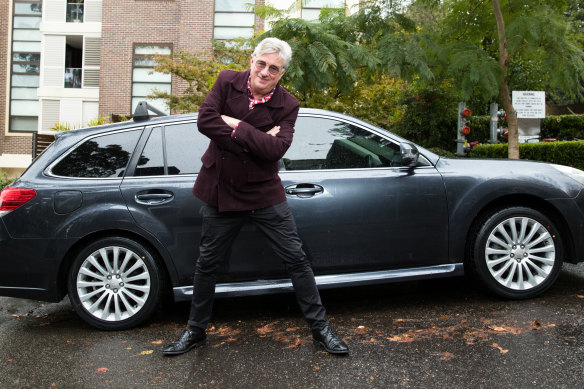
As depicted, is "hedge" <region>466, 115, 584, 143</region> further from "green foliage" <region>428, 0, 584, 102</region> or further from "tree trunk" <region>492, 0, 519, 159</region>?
"green foliage" <region>428, 0, 584, 102</region>

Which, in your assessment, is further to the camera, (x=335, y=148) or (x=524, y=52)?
(x=524, y=52)

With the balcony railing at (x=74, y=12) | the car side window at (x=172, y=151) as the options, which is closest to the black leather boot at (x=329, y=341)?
the car side window at (x=172, y=151)

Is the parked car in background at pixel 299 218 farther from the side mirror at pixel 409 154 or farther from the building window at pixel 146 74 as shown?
the building window at pixel 146 74

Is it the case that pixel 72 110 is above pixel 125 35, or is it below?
below

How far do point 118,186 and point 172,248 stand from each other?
0.62 meters

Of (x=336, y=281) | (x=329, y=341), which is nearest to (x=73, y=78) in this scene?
(x=336, y=281)

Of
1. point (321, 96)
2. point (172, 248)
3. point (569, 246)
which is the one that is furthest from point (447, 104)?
point (172, 248)

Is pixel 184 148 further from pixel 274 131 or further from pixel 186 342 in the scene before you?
pixel 186 342

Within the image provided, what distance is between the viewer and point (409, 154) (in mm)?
3990

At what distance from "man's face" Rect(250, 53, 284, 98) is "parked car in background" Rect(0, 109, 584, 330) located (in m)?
0.92

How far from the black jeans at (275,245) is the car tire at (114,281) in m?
0.68

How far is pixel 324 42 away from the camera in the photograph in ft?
22.7

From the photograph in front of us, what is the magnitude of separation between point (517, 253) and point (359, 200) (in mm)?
1354

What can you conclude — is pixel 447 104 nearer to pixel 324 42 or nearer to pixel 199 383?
pixel 324 42
